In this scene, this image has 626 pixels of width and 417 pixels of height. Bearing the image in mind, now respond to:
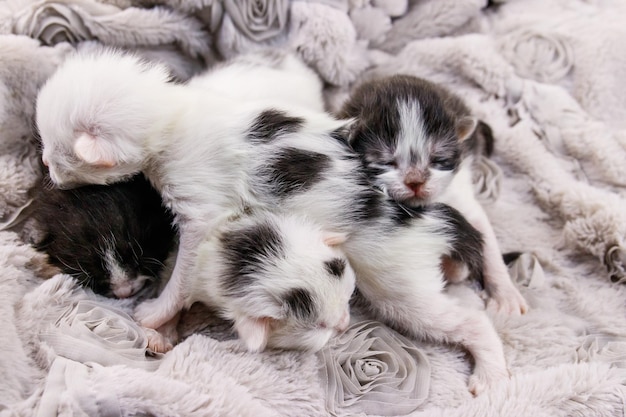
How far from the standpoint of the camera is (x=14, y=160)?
1803mm

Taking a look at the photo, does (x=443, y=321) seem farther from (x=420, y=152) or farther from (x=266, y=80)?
(x=266, y=80)

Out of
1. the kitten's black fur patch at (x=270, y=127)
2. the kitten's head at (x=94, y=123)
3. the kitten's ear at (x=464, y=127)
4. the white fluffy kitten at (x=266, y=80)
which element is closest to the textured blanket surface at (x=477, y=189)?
the white fluffy kitten at (x=266, y=80)

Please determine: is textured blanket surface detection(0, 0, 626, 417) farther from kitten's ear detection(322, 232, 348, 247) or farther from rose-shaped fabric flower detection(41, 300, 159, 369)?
kitten's ear detection(322, 232, 348, 247)

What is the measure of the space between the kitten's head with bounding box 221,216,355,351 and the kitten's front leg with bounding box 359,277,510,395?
19 centimetres

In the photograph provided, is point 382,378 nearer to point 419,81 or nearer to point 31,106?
point 419,81

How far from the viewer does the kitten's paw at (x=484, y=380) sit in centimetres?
157

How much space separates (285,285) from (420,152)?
656 mm

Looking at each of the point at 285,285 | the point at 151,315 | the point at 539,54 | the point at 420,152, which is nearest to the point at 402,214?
the point at 420,152

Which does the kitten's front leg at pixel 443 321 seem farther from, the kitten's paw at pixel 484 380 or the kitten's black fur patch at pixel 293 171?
the kitten's black fur patch at pixel 293 171

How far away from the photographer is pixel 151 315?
1.63 metres

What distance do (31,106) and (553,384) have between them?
1900mm

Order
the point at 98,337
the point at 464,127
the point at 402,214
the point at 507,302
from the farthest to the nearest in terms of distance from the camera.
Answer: the point at 464,127, the point at 507,302, the point at 402,214, the point at 98,337

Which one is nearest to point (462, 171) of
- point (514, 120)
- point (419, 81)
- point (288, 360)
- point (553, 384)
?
point (419, 81)

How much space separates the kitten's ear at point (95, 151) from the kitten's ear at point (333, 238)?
0.67m
